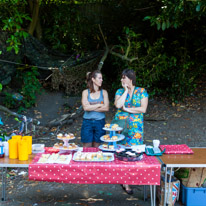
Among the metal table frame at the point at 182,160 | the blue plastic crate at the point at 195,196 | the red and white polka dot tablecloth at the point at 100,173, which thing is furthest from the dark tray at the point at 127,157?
the blue plastic crate at the point at 195,196

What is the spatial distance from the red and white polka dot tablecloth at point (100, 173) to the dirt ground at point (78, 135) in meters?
0.89

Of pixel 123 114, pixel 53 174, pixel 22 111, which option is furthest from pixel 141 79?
pixel 53 174

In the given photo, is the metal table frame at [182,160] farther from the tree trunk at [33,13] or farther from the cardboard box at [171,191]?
the tree trunk at [33,13]

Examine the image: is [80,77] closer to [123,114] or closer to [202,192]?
[123,114]

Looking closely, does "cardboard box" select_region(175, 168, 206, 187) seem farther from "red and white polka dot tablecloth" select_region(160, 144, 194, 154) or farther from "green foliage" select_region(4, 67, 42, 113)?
"green foliage" select_region(4, 67, 42, 113)

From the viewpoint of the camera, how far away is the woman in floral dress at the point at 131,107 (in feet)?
11.6

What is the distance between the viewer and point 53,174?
2820mm

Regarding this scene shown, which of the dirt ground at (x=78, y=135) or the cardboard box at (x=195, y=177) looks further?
the dirt ground at (x=78, y=135)

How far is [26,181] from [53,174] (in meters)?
1.72

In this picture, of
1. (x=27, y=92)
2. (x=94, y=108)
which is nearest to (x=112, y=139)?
(x=94, y=108)

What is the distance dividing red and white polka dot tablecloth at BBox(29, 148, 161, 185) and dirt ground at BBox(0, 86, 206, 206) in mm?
893

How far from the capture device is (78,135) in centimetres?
631

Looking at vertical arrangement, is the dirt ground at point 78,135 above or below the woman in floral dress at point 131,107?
below

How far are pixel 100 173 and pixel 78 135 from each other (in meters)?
3.57
